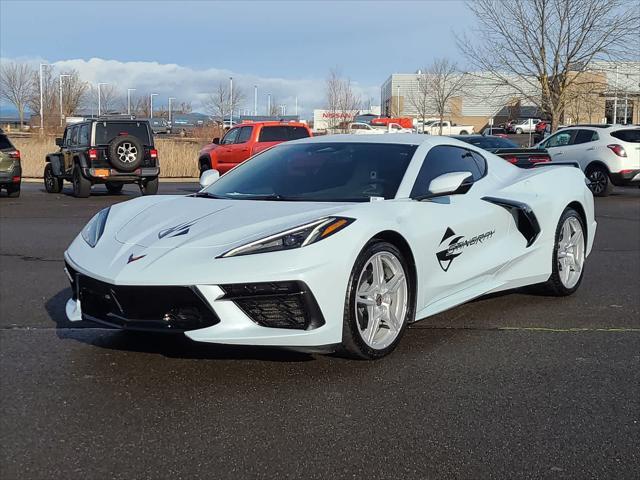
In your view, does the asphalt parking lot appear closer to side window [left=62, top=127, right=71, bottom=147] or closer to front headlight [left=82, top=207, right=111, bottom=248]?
front headlight [left=82, top=207, right=111, bottom=248]

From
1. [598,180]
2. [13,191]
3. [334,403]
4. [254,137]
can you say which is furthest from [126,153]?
[334,403]

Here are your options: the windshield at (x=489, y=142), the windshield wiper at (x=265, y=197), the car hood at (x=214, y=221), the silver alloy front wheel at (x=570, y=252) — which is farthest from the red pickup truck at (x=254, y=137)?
the car hood at (x=214, y=221)

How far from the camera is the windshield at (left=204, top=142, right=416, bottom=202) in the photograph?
5062 mm

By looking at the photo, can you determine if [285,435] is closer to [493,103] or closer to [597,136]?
[597,136]

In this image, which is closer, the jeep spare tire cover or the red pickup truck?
the jeep spare tire cover

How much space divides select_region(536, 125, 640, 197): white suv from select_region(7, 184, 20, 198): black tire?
40.1 ft

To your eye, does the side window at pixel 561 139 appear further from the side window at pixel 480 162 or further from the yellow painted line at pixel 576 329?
the yellow painted line at pixel 576 329

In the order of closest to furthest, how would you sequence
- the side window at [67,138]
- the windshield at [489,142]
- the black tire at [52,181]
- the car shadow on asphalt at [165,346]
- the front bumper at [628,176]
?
the car shadow on asphalt at [165,346], the front bumper at [628,176], the side window at [67,138], the black tire at [52,181], the windshield at [489,142]

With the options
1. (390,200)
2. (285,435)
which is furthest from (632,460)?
(390,200)

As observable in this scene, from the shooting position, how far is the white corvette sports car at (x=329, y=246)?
4023 millimetres

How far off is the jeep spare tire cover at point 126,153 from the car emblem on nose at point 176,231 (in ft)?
44.2

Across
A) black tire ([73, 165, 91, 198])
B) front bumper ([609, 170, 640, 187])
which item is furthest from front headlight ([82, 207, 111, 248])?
front bumper ([609, 170, 640, 187])

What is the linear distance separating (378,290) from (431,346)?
0.59 m

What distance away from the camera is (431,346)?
486 centimetres
